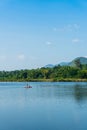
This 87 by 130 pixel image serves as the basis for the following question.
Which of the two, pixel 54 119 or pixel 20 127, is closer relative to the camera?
pixel 20 127

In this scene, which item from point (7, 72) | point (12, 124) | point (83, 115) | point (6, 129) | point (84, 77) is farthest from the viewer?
point (7, 72)

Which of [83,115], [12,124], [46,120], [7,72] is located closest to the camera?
[12,124]

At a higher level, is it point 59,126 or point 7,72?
point 7,72

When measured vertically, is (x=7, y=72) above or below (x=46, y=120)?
above

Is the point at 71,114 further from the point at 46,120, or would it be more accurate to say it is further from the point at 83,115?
the point at 46,120

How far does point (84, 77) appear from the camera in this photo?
99750 millimetres

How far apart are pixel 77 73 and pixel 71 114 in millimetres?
80782

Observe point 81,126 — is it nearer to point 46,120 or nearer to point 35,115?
point 46,120

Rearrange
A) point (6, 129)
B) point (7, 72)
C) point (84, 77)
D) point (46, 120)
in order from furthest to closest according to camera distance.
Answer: point (7, 72) < point (84, 77) < point (46, 120) < point (6, 129)

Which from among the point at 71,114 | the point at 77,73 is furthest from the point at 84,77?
the point at 71,114

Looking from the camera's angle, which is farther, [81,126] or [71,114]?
[71,114]

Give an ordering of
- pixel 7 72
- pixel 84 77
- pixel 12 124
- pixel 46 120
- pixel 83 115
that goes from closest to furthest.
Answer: pixel 12 124
pixel 46 120
pixel 83 115
pixel 84 77
pixel 7 72

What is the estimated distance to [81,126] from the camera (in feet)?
57.5

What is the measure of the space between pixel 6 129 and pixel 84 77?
84366mm
